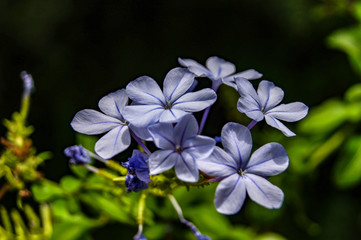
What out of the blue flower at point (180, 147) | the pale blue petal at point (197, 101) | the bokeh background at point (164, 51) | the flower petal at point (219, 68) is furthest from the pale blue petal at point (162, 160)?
the bokeh background at point (164, 51)

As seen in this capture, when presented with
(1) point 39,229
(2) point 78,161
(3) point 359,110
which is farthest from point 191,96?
(3) point 359,110

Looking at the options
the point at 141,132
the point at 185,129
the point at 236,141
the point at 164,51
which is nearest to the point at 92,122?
the point at 141,132

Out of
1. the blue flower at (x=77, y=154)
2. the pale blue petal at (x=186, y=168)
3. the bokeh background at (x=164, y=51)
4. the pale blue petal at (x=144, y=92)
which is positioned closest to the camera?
the pale blue petal at (x=186, y=168)

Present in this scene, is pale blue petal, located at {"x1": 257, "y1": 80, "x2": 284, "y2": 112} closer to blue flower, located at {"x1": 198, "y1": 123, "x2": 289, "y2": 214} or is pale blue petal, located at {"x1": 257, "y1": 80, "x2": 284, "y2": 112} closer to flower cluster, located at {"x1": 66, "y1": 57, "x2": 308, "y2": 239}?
flower cluster, located at {"x1": 66, "y1": 57, "x2": 308, "y2": 239}

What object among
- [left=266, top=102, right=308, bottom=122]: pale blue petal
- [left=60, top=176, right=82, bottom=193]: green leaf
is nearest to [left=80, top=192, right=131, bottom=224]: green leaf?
[left=60, top=176, right=82, bottom=193]: green leaf

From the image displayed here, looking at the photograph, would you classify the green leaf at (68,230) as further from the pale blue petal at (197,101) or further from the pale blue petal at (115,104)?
the pale blue petal at (197,101)

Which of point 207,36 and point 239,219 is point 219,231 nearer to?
point 239,219

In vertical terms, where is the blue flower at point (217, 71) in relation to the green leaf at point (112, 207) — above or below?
above
